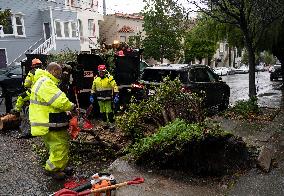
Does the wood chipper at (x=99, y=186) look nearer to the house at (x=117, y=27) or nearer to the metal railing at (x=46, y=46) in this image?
the metal railing at (x=46, y=46)

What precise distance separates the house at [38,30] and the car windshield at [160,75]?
56.5ft

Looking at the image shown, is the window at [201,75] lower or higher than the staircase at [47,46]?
lower

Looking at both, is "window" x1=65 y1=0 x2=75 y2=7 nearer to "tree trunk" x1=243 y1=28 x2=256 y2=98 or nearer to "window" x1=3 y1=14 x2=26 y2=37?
"window" x1=3 y1=14 x2=26 y2=37

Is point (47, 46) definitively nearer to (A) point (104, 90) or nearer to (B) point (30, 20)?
Answer: (B) point (30, 20)

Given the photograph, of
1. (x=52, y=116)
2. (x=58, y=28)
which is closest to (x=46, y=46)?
(x=58, y=28)

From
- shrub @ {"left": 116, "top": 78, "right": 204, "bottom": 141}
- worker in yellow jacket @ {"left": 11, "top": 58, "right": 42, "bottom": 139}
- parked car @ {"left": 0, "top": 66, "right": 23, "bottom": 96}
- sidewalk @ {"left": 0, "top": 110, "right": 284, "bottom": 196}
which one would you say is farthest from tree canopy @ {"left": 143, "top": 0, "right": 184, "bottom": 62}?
sidewalk @ {"left": 0, "top": 110, "right": 284, "bottom": 196}

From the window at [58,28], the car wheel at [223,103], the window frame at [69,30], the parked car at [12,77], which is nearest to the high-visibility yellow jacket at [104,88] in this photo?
the car wheel at [223,103]

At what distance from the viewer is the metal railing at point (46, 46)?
24897mm

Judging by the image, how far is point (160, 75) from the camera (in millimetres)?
9094

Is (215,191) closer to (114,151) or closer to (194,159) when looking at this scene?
(194,159)

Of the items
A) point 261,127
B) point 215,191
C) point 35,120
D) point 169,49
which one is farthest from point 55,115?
point 169,49

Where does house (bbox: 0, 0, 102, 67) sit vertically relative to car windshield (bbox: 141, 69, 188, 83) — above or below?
above

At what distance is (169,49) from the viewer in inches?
1121

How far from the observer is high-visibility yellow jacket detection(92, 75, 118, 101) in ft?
28.1
